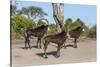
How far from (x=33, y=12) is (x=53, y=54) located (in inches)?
19.8

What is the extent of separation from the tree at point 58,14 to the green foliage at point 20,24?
0.29 metres

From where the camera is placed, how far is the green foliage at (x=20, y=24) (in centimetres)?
198

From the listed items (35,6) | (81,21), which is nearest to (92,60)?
(81,21)

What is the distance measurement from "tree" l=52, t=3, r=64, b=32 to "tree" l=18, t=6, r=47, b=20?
14cm

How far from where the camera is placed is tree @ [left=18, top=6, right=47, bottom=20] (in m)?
2.04

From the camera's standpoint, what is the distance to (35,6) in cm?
208

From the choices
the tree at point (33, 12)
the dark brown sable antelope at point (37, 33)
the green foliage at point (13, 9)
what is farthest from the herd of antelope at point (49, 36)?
the green foliage at point (13, 9)

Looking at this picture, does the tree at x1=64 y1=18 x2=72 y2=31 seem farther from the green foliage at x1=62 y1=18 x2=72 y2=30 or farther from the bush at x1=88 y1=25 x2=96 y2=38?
the bush at x1=88 y1=25 x2=96 y2=38

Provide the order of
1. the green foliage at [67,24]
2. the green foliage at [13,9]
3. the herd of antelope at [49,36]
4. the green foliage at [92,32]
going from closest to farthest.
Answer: the green foliage at [13,9]
the herd of antelope at [49,36]
the green foliage at [67,24]
the green foliage at [92,32]

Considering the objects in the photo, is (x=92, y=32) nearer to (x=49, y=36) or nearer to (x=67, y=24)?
(x=67, y=24)

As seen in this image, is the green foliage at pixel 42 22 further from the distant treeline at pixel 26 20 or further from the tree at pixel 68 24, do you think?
the tree at pixel 68 24

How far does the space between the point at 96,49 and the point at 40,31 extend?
76 cm

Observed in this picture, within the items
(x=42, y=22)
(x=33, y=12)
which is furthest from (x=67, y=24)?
(x=33, y=12)

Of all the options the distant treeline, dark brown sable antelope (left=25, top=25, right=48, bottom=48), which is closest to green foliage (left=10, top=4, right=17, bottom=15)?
the distant treeline
